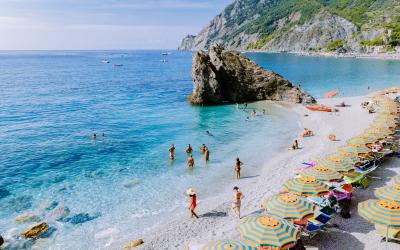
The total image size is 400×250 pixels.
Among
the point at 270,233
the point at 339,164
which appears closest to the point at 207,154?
the point at 339,164

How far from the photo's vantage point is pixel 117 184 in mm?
24484

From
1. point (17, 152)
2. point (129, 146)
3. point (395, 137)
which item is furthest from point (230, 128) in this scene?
point (17, 152)

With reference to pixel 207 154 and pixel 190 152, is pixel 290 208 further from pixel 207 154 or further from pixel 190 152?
pixel 190 152

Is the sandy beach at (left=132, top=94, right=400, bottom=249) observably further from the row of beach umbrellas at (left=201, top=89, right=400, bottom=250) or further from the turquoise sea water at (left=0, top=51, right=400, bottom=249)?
the row of beach umbrellas at (left=201, top=89, right=400, bottom=250)

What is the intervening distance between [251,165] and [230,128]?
13418 millimetres

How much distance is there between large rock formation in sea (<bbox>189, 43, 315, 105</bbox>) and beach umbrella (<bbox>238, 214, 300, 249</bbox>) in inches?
1727

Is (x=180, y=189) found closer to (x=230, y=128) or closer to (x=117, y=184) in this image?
(x=117, y=184)

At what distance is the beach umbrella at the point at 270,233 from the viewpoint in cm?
1208

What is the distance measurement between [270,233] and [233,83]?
47.5 meters

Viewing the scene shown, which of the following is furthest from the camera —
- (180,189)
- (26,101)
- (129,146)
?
(26,101)

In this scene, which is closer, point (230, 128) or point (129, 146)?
point (129, 146)

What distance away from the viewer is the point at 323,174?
1848 cm

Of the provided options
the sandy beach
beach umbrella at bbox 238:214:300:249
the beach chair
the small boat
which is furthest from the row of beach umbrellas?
the small boat

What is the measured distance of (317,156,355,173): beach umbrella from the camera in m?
19.6
